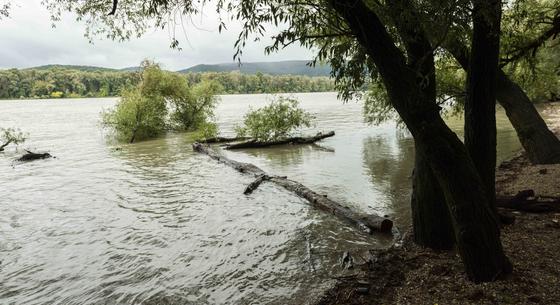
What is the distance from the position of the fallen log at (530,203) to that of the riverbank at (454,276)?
9.6 inches

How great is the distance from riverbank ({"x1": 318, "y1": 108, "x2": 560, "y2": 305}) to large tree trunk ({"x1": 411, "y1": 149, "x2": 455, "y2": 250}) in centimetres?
26

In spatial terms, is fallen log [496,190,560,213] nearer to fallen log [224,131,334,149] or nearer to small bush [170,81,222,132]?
fallen log [224,131,334,149]

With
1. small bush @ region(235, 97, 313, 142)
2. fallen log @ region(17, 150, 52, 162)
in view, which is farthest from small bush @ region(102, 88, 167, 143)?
small bush @ region(235, 97, 313, 142)

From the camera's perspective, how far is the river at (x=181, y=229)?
295 inches

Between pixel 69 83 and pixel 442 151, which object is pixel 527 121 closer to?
pixel 442 151

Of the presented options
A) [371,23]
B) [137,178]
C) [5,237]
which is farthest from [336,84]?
[137,178]

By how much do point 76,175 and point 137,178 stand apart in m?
3.83

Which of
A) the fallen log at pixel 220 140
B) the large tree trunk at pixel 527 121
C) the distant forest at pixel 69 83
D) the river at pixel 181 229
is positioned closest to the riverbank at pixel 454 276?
the river at pixel 181 229

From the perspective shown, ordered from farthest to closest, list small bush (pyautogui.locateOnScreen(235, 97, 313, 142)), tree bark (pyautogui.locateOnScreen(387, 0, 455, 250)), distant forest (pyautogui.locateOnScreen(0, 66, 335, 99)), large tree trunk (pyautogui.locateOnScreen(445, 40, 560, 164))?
distant forest (pyautogui.locateOnScreen(0, 66, 335, 99)) < small bush (pyautogui.locateOnScreen(235, 97, 313, 142)) < large tree trunk (pyautogui.locateOnScreen(445, 40, 560, 164)) < tree bark (pyautogui.locateOnScreen(387, 0, 455, 250))

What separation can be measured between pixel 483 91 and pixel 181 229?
8.35 meters

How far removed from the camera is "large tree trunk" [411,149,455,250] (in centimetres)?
681

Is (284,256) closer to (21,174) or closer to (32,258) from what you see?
(32,258)

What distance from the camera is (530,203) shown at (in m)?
8.99

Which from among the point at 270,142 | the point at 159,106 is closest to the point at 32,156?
the point at 159,106
